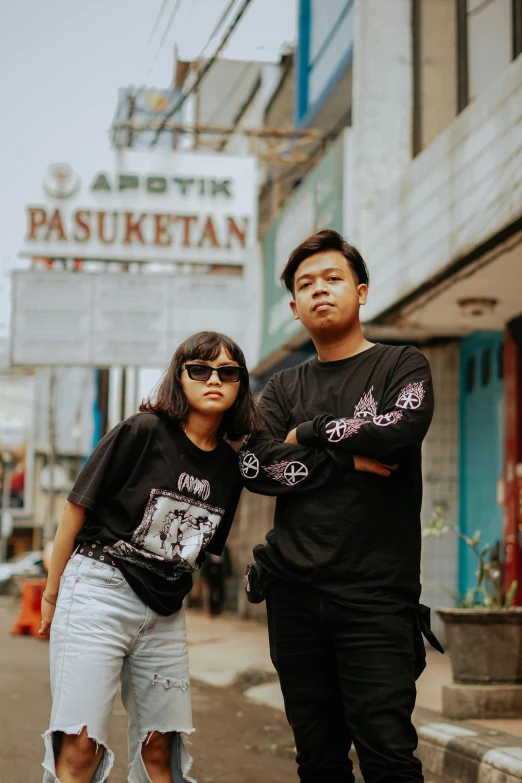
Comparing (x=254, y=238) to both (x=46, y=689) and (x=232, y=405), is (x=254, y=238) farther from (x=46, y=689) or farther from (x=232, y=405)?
(x=232, y=405)

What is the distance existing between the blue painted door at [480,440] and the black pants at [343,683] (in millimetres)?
7894

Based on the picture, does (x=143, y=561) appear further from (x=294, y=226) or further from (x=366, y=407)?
(x=294, y=226)

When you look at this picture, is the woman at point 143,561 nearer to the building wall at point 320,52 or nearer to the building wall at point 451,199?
the building wall at point 451,199

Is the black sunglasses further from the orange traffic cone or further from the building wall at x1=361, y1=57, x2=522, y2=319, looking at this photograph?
the orange traffic cone

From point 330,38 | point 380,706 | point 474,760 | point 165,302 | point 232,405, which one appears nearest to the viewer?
point 380,706

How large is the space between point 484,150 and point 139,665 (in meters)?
5.67

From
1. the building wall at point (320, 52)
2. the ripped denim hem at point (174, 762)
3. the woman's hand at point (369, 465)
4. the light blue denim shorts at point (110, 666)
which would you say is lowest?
the ripped denim hem at point (174, 762)

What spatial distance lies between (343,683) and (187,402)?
106cm

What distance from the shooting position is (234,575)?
2072cm

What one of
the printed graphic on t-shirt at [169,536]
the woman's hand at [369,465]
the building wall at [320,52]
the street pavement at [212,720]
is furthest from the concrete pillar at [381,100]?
the woman's hand at [369,465]

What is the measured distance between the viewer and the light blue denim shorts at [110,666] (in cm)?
336

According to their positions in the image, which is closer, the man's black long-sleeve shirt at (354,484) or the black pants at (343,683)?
the black pants at (343,683)

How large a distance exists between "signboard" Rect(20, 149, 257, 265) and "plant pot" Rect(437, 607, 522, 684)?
41.4 ft

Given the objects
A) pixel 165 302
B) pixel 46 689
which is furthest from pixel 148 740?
pixel 165 302
